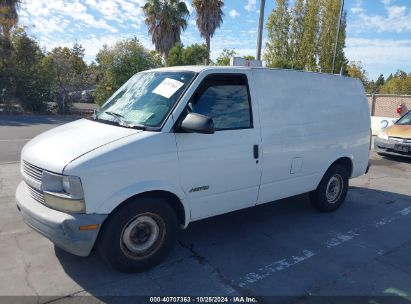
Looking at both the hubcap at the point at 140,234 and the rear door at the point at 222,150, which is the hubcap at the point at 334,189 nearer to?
the rear door at the point at 222,150

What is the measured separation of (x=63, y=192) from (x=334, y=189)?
4.32 meters

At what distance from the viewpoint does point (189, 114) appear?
374 cm

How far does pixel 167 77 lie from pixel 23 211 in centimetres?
209

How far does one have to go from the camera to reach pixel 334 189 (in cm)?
607

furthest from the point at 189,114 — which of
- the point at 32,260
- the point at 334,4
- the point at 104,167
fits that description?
the point at 334,4

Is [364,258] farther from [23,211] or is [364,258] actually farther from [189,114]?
[23,211]

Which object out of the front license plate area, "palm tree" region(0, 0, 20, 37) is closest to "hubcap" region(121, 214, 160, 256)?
the front license plate area

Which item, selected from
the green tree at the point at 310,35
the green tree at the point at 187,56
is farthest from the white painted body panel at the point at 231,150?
the green tree at the point at 310,35

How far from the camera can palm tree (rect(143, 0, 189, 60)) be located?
30.5 meters

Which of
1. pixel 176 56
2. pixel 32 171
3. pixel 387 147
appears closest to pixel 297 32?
pixel 176 56

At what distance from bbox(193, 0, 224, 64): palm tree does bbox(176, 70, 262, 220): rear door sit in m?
30.0

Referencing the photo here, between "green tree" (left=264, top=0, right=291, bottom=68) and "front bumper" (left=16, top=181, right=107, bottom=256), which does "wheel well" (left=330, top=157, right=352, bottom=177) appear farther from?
"green tree" (left=264, top=0, right=291, bottom=68)

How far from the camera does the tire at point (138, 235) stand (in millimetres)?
3545

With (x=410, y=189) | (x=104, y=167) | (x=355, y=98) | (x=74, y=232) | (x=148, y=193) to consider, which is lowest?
(x=410, y=189)
